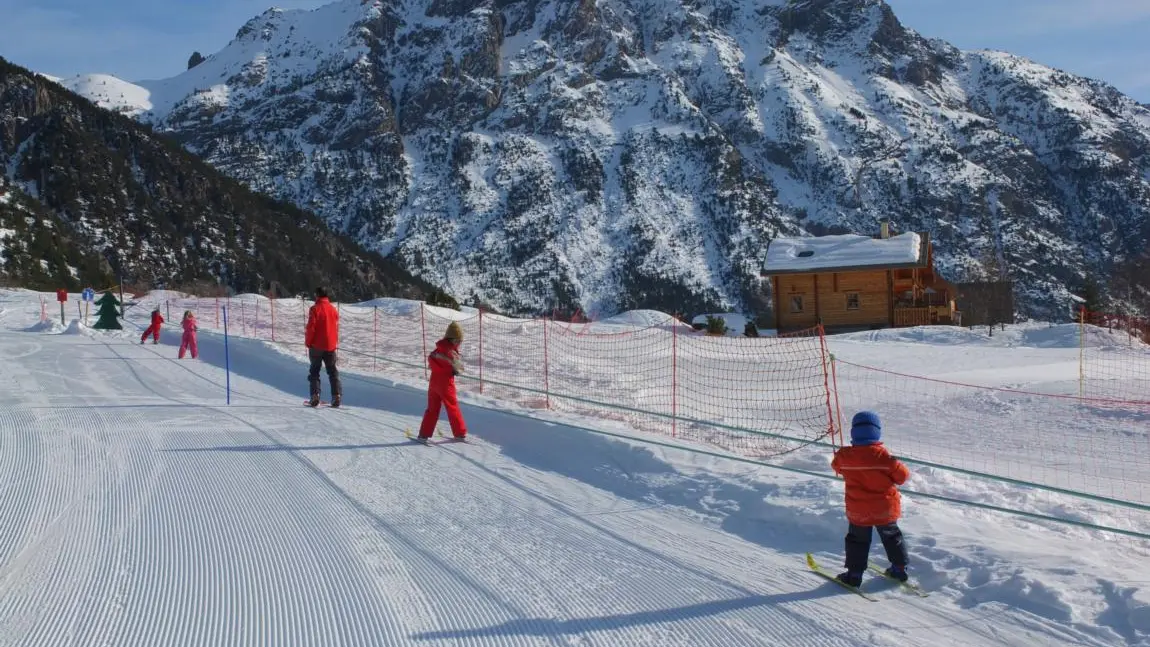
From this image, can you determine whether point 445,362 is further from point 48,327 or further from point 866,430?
point 48,327

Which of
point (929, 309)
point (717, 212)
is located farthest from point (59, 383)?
point (717, 212)

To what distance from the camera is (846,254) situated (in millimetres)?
40969

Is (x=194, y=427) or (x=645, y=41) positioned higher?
(x=645, y=41)

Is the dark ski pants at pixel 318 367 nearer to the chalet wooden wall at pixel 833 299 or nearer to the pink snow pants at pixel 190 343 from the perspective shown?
the pink snow pants at pixel 190 343

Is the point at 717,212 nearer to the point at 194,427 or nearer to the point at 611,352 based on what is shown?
the point at 611,352

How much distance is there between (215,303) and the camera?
3775 centimetres

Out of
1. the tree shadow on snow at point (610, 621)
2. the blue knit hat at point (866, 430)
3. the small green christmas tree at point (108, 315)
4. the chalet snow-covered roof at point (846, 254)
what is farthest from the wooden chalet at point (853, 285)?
the tree shadow on snow at point (610, 621)

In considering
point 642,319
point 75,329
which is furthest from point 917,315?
point 75,329

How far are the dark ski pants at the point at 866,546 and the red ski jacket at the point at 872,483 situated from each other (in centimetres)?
5

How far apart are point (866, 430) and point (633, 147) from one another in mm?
150477

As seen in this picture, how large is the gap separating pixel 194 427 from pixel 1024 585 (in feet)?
28.9

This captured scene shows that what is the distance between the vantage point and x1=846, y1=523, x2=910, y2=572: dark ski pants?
16.0 ft

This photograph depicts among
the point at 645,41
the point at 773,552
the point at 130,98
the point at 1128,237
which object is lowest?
the point at 773,552

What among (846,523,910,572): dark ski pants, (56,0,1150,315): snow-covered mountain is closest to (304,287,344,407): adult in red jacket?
(846,523,910,572): dark ski pants
